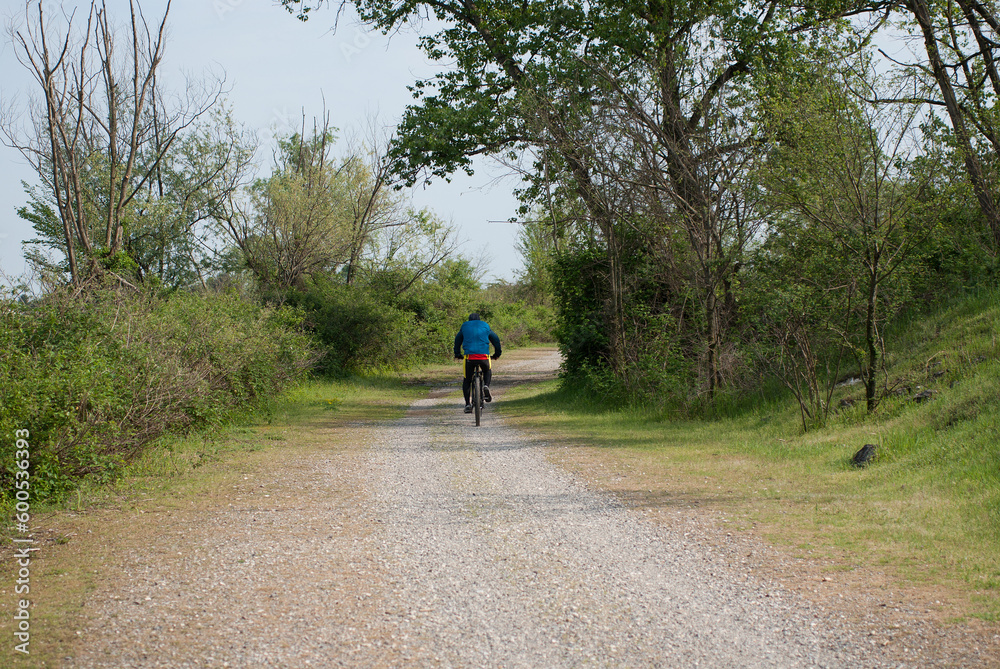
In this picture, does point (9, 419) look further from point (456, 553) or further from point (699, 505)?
point (699, 505)

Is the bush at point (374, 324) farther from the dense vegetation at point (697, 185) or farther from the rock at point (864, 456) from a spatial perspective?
the rock at point (864, 456)

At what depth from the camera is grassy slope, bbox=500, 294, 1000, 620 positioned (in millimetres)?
5555

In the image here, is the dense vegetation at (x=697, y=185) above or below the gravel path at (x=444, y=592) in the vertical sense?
above

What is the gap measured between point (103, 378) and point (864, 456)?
26.9 ft

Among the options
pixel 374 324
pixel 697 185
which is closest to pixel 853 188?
pixel 697 185

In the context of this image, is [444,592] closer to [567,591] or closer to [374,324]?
[567,591]

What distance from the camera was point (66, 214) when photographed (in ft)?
53.0

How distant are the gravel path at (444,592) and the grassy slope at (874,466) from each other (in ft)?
2.79

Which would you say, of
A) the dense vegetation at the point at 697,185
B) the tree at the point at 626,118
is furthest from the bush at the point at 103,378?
the tree at the point at 626,118

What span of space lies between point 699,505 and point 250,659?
452cm

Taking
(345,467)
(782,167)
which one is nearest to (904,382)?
(782,167)

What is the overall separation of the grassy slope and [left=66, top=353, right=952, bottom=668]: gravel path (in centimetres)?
85

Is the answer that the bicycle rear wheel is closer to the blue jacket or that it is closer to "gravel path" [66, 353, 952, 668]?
the blue jacket

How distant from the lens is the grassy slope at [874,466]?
5.55 metres
